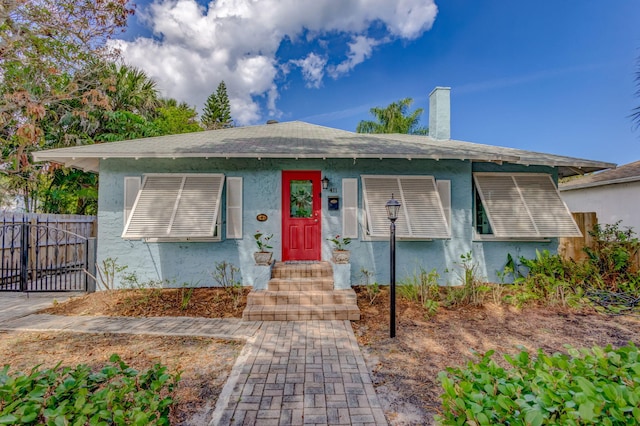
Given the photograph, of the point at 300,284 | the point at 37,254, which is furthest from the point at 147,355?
the point at 37,254

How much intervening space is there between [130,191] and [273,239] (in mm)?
3627

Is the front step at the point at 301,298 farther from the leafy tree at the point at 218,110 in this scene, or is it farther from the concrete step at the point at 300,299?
the leafy tree at the point at 218,110

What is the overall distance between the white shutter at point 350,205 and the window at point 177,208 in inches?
117

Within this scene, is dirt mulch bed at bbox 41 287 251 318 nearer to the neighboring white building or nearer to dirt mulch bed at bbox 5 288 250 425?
dirt mulch bed at bbox 5 288 250 425

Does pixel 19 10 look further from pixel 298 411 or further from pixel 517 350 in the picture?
pixel 517 350

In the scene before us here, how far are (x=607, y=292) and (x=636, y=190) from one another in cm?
609

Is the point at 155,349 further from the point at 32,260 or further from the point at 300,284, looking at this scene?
the point at 32,260

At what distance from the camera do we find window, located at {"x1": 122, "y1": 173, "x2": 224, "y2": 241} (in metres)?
5.97

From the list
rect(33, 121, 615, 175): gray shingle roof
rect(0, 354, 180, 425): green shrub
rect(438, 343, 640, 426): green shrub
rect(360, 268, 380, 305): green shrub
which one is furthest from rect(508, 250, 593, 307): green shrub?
rect(0, 354, 180, 425): green shrub

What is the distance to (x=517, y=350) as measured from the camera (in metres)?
3.95

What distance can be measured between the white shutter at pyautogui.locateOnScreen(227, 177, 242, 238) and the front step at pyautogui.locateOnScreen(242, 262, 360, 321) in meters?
1.33

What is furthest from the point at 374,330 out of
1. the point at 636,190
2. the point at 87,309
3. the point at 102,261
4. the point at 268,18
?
the point at 636,190

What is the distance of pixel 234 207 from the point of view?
683 centimetres


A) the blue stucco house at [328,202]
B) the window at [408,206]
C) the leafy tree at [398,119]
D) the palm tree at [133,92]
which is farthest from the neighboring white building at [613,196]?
the palm tree at [133,92]
